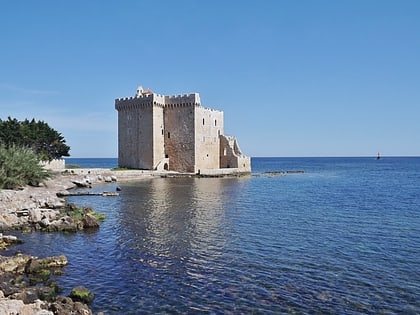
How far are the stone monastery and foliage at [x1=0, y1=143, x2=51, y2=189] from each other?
1997 cm

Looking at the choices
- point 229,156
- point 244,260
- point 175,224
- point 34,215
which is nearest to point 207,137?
point 229,156

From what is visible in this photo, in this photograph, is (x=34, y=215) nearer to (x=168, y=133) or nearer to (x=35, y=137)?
(x=35, y=137)

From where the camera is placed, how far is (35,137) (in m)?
43.8

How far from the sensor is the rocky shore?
330 inches

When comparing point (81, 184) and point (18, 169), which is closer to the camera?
point (18, 169)

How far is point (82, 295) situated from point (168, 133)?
42.6 m

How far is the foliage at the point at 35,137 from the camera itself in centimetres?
4131

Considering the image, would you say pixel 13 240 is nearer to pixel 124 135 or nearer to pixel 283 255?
pixel 283 255

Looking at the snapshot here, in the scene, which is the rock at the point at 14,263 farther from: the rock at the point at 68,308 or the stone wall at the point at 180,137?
the stone wall at the point at 180,137

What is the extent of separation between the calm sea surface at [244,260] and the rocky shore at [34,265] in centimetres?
54

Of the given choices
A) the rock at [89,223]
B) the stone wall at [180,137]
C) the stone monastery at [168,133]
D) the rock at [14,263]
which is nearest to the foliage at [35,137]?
the stone monastery at [168,133]

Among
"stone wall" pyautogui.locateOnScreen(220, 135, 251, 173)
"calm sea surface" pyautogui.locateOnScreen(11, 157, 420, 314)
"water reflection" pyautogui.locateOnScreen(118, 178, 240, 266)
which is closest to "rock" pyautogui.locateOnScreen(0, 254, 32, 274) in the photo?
"calm sea surface" pyautogui.locateOnScreen(11, 157, 420, 314)

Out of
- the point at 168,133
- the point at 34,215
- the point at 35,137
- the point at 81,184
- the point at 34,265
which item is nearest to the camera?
the point at 34,265

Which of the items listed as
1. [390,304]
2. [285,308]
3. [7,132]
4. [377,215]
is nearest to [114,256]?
[285,308]
